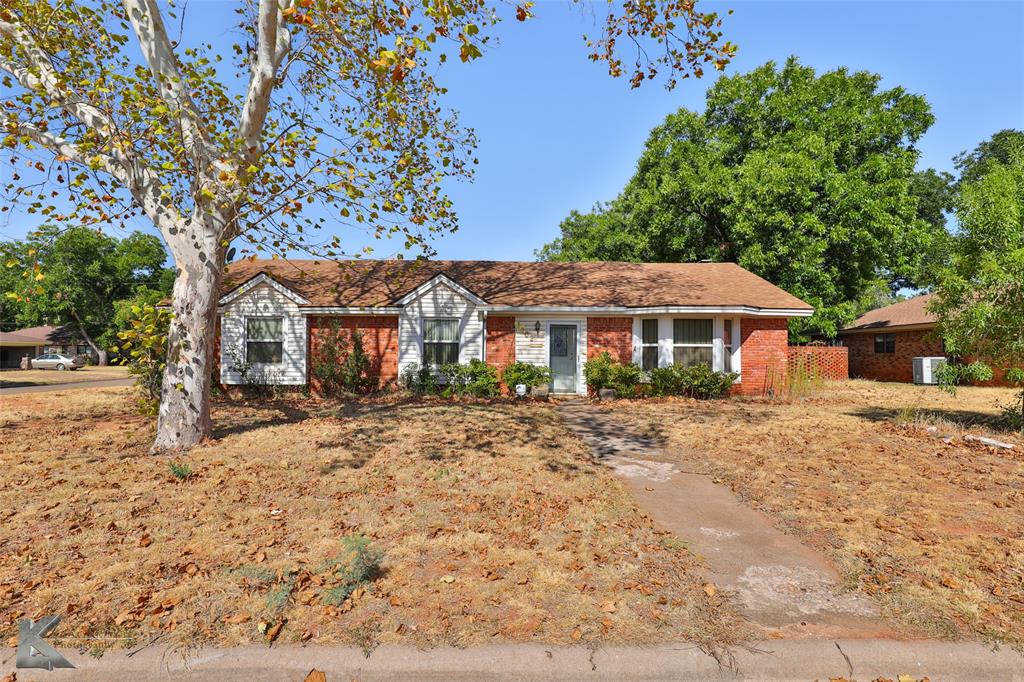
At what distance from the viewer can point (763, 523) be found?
16.3ft

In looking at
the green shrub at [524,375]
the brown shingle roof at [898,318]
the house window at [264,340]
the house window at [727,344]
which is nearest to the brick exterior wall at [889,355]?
the brown shingle roof at [898,318]

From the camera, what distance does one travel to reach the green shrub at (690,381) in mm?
13578

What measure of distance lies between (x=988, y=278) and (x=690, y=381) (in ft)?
21.8

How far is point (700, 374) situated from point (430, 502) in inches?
407

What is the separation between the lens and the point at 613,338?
1470 cm

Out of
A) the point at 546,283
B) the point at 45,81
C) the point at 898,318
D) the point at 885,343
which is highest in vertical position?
the point at 45,81

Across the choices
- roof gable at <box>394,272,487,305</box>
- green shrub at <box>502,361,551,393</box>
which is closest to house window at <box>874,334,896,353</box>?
green shrub at <box>502,361,551,393</box>

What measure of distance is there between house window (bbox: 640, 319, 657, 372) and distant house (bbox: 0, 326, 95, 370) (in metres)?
51.4

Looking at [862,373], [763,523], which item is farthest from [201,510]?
[862,373]

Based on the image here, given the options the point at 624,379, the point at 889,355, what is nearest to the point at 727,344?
the point at 624,379

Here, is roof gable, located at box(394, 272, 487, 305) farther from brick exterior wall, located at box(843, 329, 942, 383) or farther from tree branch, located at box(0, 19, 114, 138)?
brick exterior wall, located at box(843, 329, 942, 383)

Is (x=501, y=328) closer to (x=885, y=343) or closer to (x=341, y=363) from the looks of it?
(x=341, y=363)

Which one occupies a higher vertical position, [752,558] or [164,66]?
[164,66]

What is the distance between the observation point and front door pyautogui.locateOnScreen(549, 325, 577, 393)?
48.9 ft
